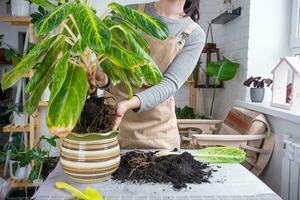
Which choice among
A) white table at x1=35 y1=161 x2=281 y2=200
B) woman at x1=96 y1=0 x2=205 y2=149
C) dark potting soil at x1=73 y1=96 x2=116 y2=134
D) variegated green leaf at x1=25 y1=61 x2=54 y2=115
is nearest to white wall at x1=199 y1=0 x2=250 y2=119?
woman at x1=96 y1=0 x2=205 y2=149

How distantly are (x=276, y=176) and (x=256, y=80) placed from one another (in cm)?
67

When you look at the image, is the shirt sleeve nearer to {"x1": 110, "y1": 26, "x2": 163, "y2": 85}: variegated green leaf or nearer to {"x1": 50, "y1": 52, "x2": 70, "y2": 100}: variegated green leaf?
{"x1": 110, "y1": 26, "x2": 163, "y2": 85}: variegated green leaf

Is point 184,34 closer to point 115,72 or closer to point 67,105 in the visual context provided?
point 115,72

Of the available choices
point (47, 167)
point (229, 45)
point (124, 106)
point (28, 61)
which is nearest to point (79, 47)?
point (28, 61)

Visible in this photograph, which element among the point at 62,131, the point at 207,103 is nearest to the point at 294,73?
Result: the point at 62,131

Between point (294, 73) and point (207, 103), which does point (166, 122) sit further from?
point (207, 103)

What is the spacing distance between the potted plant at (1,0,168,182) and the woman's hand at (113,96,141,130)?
20mm

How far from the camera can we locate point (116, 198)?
2.51 ft

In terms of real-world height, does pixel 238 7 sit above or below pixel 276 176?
above

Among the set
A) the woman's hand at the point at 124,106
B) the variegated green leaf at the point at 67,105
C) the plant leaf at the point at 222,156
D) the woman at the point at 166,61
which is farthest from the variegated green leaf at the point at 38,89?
the plant leaf at the point at 222,156

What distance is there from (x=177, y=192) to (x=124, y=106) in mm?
289

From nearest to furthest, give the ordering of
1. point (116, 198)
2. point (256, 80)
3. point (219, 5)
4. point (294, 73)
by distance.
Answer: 1. point (116, 198)
2. point (294, 73)
3. point (256, 80)
4. point (219, 5)

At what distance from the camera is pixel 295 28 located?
2195mm

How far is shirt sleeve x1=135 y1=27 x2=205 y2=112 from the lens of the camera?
1.02 m
